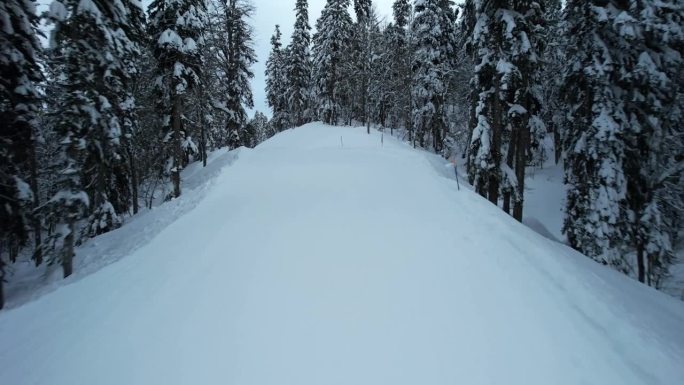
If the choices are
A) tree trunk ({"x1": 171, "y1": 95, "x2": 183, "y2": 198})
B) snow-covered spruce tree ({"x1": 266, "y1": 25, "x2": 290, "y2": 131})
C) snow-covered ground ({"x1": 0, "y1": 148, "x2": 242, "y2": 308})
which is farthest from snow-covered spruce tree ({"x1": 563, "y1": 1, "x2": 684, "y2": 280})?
snow-covered spruce tree ({"x1": 266, "y1": 25, "x2": 290, "y2": 131})

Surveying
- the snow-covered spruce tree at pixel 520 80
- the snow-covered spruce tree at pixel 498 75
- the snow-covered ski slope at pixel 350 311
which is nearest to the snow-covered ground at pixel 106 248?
the snow-covered ski slope at pixel 350 311

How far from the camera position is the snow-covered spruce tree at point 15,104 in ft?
41.1

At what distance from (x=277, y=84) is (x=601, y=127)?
4897cm

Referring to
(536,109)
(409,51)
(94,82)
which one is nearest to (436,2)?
(409,51)

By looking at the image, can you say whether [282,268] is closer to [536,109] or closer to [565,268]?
[565,268]

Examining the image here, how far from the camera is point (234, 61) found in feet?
89.6

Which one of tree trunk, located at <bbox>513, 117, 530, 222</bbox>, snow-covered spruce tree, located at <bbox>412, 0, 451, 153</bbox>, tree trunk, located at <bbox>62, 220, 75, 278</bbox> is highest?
snow-covered spruce tree, located at <bbox>412, 0, 451, 153</bbox>

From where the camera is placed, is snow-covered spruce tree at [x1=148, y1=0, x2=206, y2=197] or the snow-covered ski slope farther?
snow-covered spruce tree at [x1=148, y1=0, x2=206, y2=197]

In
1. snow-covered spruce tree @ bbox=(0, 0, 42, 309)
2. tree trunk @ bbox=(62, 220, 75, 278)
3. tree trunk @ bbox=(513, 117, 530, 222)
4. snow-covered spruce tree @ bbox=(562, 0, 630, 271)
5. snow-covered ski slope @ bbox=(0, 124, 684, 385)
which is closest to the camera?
snow-covered ski slope @ bbox=(0, 124, 684, 385)

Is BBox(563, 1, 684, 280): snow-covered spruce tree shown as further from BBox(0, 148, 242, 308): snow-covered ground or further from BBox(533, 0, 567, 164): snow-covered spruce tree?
BBox(0, 148, 242, 308): snow-covered ground

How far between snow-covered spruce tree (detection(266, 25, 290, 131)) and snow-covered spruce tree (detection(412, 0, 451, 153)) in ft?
75.5

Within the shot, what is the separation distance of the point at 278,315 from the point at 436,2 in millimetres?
30458

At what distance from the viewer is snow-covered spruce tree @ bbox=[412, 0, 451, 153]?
1148 inches

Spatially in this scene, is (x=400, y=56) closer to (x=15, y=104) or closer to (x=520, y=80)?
(x=520, y=80)
